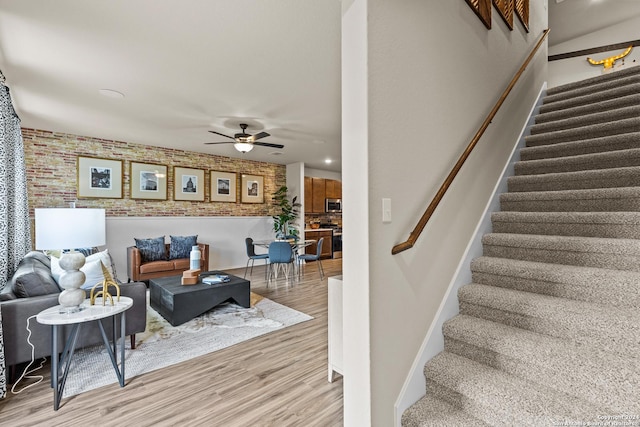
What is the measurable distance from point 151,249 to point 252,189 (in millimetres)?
2925

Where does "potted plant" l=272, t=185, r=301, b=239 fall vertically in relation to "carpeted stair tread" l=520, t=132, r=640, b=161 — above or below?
below

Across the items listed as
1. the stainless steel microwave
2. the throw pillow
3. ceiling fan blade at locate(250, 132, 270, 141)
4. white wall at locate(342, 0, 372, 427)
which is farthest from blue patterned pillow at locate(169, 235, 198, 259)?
white wall at locate(342, 0, 372, 427)

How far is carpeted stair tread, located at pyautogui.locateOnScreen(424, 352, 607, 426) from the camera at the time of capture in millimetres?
1296

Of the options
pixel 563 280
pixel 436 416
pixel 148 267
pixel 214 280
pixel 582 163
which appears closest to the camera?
pixel 436 416

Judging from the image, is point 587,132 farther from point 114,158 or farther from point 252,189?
point 114,158

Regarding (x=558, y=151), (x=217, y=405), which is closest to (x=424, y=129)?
(x=558, y=151)

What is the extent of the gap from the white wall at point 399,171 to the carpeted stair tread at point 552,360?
258mm

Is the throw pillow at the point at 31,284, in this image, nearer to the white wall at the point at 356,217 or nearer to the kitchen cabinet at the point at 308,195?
the white wall at the point at 356,217

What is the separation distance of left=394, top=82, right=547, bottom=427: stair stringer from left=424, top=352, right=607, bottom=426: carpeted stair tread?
7 centimetres

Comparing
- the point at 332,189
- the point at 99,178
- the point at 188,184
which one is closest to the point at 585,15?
the point at 332,189

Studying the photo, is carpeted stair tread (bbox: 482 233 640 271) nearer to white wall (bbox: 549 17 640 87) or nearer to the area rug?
the area rug

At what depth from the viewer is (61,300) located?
2109 millimetres

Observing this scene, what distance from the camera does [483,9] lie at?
253 centimetres

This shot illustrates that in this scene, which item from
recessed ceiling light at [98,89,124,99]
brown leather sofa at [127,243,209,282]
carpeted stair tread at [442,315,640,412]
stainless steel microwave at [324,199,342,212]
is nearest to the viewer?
carpeted stair tread at [442,315,640,412]
